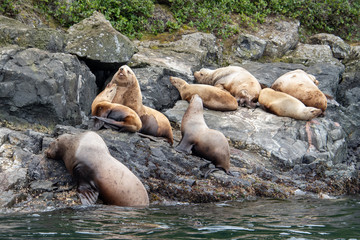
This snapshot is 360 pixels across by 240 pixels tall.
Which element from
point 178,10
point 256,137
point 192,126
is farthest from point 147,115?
point 178,10

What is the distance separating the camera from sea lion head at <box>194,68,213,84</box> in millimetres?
12098

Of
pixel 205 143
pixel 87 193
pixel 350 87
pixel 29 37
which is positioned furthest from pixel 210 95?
pixel 87 193

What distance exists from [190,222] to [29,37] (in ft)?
21.4

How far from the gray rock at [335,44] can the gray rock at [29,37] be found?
381 inches

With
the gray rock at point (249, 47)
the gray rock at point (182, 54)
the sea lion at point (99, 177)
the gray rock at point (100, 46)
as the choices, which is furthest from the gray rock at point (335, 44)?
the sea lion at point (99, 177)

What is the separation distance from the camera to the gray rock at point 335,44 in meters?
15.4

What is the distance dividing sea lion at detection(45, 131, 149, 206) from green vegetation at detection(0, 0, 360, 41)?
23.6ft

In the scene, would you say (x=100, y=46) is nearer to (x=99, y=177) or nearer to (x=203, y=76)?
(x=203, y=76)

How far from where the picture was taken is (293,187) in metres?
7.60

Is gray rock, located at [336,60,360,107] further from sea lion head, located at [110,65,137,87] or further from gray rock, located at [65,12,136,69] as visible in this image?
sea lion head, located at [110,65,137,87]

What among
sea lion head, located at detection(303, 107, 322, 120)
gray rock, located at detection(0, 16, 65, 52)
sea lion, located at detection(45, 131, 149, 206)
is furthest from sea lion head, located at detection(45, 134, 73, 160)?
sea lion head, located at detection(303, 107, 322, 120)

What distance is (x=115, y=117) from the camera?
7.81m

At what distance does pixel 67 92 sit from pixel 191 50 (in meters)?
4.86

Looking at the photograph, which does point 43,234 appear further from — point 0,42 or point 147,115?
point 0,42
